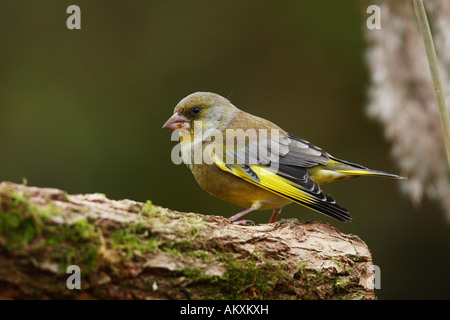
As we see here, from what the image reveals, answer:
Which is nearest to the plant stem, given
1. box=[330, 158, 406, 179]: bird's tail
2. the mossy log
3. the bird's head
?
the mossy log

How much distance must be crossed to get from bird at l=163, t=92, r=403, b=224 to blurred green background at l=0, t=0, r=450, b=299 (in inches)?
78.1

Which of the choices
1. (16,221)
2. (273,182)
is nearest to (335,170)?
(273,182)

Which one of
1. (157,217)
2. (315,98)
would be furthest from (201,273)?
(315,98)

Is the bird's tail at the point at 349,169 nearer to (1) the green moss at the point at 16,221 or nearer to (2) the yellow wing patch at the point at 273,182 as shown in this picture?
(2) the yellow wing patch at the point at 273,182

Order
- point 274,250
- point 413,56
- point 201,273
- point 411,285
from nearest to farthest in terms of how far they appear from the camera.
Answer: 1. point 201,273
2. point 274,250
3. point 413,56
4. point 411,285

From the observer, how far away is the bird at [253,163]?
3.32 metres

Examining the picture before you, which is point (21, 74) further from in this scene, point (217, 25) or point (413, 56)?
point (413, 56)

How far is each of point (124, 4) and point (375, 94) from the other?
13.2 feet

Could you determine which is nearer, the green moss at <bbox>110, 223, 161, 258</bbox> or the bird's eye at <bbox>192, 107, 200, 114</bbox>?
the green moss at <bbox>110, 223, 161, 258</bbox>

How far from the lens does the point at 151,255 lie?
2.11 meters

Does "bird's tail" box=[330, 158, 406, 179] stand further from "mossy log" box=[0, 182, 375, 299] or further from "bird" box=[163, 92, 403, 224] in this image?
"mossy log" box=[0, 182, 375, 299]

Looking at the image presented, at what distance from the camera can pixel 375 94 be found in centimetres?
313

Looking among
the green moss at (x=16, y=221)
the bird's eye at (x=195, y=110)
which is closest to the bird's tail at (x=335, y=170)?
the bird's eye at (x=195, y=110)

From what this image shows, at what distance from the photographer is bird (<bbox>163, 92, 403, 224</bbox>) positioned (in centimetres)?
332
